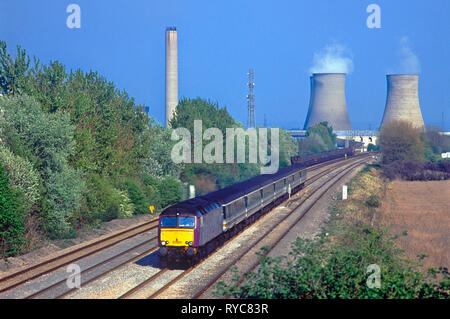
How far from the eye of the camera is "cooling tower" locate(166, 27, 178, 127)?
96.7 m

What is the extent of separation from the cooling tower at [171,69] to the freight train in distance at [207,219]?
211ft

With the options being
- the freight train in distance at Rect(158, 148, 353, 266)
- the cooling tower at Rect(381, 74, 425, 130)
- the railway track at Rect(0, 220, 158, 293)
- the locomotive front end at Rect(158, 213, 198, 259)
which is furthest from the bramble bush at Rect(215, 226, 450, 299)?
the cooling tower at Rect(381, 74, 425, 130)

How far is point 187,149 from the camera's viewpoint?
49.1 meters

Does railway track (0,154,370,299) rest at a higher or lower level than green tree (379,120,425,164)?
lower

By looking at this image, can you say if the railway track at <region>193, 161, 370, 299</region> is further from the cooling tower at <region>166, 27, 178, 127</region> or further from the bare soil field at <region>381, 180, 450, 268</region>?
the cooling tower at <region>166, 27, 178, 127</region>

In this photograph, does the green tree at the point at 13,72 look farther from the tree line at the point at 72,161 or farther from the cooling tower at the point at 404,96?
the cooling tower at the point at 404,96

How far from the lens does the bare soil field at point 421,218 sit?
27016 mm

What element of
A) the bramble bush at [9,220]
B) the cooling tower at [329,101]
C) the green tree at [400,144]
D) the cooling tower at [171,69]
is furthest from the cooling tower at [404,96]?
the bramble bush at [9,220]

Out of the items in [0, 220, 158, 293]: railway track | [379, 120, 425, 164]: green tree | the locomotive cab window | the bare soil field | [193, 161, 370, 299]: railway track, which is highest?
[379, 120, 425, 164]: green tree

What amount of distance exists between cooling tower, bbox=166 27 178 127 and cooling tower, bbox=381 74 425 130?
154ft

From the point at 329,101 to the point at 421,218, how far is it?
3245 inches

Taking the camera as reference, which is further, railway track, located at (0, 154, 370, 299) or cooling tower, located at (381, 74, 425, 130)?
cooling tower, located at (381, 74, 425, 130)

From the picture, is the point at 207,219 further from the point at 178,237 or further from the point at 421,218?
the point at 421,218

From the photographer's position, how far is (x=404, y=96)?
110 m
